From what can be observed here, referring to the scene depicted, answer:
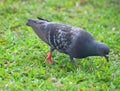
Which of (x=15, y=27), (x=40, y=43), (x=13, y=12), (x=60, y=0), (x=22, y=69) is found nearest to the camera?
(x=22, y=69)

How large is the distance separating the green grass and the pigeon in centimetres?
36

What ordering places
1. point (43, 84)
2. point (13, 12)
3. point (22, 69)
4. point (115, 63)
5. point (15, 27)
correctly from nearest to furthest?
point (43, 84), point (22, 69), point (115, 63), point (15, 27), point (13, 12)

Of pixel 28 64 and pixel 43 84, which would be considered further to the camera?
pixel 28 64

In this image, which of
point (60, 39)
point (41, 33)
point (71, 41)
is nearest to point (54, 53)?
point (41, 33)

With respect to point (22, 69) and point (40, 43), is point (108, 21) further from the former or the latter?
point (22, 69)

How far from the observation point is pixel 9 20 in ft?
30.4

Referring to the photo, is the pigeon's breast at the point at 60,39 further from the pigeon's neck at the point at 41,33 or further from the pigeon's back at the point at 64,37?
the pigeon's neck at the point at 41,33

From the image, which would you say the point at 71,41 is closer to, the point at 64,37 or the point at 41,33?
the point at 64,37

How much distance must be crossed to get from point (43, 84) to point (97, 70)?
4.19 ft

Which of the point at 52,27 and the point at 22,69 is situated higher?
the point at 52,27

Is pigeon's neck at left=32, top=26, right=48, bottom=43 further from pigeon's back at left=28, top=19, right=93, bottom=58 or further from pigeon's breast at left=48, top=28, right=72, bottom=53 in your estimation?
pigeon's breast at left=48, top=28, right=72, bottom=53

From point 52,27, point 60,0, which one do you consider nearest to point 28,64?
point 52,27

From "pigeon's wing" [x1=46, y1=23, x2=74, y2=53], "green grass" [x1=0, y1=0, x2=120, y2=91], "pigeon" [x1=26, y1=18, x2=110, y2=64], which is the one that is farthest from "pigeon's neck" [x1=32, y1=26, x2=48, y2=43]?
"green grass" [x1=0, y1=0, x2=120, y2=91]

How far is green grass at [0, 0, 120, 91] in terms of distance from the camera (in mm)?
6152
